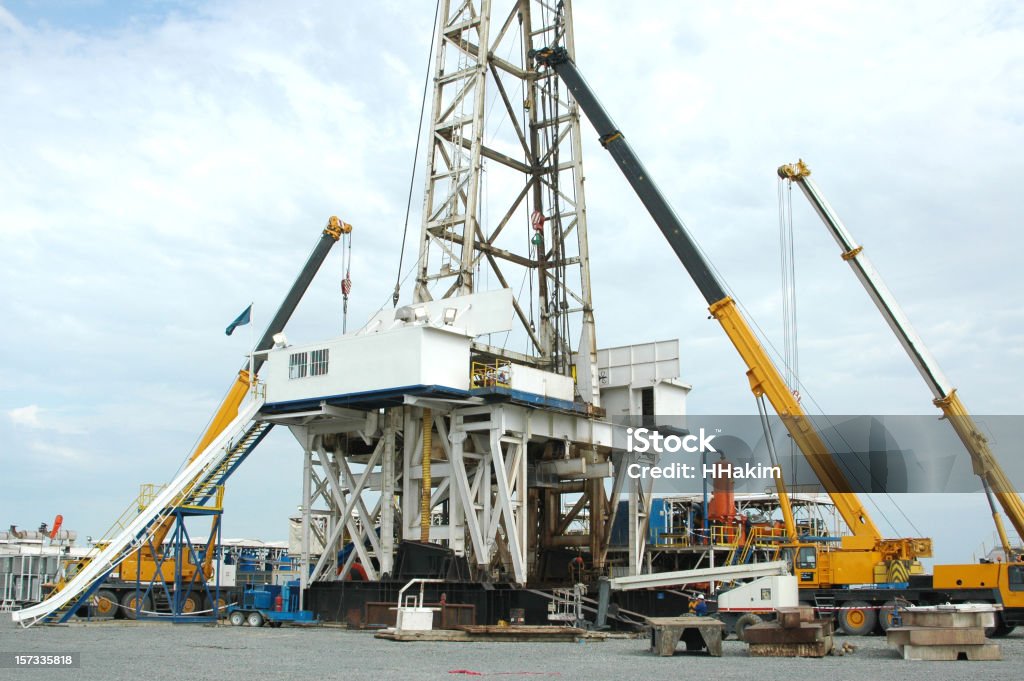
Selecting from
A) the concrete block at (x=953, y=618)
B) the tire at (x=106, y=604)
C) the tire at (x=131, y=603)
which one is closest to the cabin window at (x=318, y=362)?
the tire at (x=131, y=603)

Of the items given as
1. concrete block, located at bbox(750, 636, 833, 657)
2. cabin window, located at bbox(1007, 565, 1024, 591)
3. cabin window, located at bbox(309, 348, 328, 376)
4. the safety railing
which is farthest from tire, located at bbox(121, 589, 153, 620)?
cabin window, located at bbox(1007, 565, 1024, 591)

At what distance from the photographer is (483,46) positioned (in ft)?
122

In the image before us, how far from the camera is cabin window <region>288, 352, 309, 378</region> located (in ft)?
114

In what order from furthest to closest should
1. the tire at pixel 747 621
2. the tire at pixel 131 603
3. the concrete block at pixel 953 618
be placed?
the tire at pixel 131 603 < the tire at pixel 747 621 < the concrete block at pixel 953 618

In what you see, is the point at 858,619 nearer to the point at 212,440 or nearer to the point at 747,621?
the point at 747,621

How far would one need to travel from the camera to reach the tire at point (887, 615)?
88.4ft

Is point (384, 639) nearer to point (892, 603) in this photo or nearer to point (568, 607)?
point (568, 607)

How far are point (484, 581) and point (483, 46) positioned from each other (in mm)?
18313

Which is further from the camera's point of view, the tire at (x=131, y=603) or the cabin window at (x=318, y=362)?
the tire at (x=131, y=603)

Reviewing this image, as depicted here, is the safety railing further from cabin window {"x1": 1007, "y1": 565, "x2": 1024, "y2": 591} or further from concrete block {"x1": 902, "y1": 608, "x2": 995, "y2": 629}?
concrete block {"x1": 902, "y1": 608, "x2": 995, "y2": 629}

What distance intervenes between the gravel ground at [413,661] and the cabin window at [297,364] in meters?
9.69

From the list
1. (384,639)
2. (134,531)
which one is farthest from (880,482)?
(134,531)

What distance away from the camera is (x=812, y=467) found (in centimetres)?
3122

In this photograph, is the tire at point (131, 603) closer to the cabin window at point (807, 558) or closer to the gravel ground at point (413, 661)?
the gravel ground at point (413, 661)
